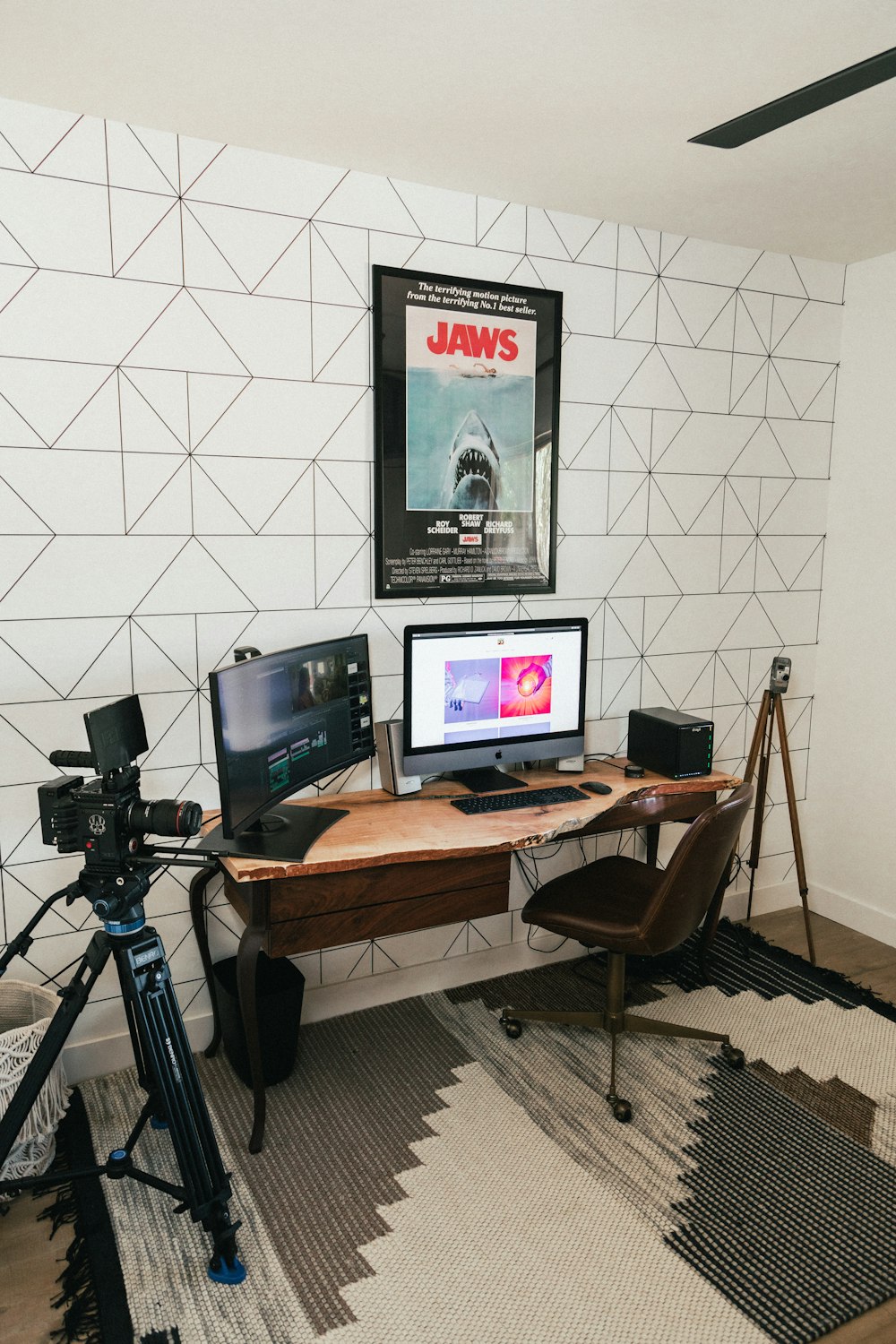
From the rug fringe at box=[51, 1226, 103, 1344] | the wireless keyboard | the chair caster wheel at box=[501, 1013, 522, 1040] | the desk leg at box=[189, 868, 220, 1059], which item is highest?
the wireless keyboard

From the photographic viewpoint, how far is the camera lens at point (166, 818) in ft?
5.71

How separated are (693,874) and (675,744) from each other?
0.63m

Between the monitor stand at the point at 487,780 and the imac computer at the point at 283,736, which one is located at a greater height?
the imac computer at the point at 283,736

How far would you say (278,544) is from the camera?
254cm

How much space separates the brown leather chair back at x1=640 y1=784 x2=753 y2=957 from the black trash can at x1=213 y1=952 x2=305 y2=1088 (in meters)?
0.99

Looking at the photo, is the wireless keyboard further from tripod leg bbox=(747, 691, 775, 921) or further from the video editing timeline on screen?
tripod leg bbox=(747, 691, 775, 921)

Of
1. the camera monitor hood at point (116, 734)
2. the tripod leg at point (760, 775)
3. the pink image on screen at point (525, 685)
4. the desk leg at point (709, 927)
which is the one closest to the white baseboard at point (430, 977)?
the tripod leg at point (760, 775)

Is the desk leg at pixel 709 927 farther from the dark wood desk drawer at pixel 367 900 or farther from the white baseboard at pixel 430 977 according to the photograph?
the dark wood desk drawer at pixel 367 900

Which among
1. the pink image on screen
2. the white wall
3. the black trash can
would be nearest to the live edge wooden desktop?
the black trash can

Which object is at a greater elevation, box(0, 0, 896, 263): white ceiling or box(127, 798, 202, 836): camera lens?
box(0, 0, 896, 263): white ceiling

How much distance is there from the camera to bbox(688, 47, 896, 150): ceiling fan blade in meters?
1.61

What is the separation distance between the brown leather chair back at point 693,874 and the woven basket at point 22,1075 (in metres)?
1.47

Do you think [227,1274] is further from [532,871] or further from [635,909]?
[532,871]

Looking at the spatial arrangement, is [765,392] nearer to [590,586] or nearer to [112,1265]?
[590,586]
